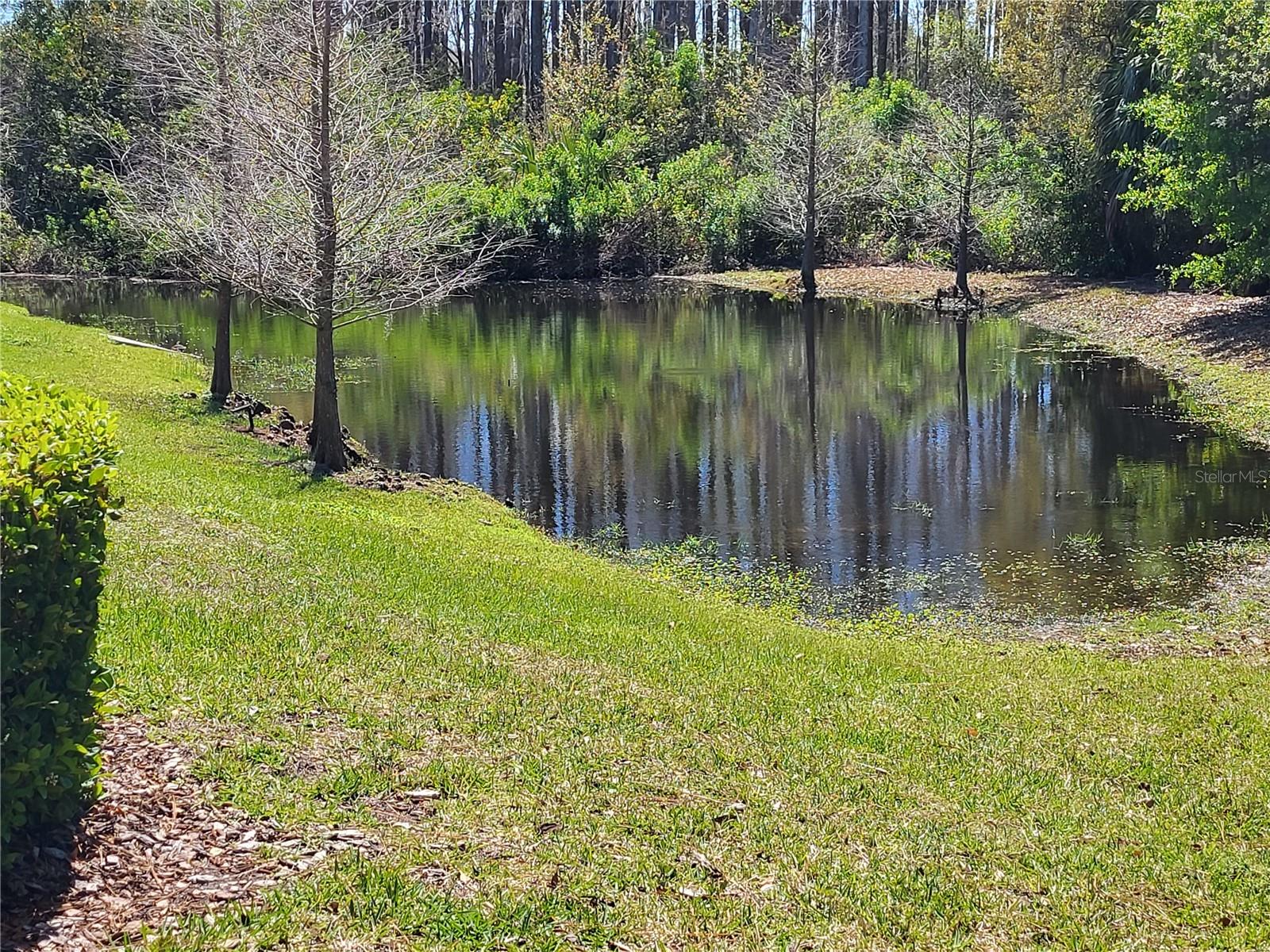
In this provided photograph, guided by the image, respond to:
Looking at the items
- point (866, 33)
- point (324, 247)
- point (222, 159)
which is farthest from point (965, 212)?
point (866, 33)

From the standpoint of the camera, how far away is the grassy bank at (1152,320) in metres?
24.0

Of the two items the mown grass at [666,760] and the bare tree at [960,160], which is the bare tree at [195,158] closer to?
the mown grass at [666,760]

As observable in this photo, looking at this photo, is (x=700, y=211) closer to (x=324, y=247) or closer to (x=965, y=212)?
(x=965, y=212)

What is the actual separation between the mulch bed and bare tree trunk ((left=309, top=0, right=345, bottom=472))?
1159 cm

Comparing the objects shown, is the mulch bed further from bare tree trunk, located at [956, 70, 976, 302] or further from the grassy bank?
bare tree trunk, located at [956, 70, 976, 302]

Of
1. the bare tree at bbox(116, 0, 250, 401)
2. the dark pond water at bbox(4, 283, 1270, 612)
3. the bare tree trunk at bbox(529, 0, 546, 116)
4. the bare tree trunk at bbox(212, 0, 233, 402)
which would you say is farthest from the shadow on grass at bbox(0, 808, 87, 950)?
the bare tree trunk at bbox(529, 0, 546, 116)

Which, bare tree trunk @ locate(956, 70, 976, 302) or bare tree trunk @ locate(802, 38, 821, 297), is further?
bare tree trunk @ locate(802, 38, 821, 297)

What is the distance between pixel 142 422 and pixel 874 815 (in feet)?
47.9

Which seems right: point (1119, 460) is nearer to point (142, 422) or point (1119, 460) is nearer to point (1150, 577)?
point (1150, 577)

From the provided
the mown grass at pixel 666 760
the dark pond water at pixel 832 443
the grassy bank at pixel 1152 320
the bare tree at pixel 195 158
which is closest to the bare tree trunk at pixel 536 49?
the grassy bank at pixel 1152 320

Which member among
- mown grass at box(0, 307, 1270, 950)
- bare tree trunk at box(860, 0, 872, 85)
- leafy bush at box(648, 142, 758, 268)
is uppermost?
bare tree trunk at box(860, 0, 872, 85)

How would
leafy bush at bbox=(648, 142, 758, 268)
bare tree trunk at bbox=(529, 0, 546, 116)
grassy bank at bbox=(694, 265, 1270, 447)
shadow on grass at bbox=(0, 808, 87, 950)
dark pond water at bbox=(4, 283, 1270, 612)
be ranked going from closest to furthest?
shadow on grass at bbox=(0, 808, 87, 950), dark pond water at bbox=(4, 283, 1270, 612), grassy bank at bbox=(694, 265, 1270, 447), leafy bush at bbox=(648, 142, 758, 268), bare tree trunk at bbox=(529, 0, 546, 116)

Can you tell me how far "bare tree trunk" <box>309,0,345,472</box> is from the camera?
53.1ft

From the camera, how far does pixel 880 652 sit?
10828 millimetres
